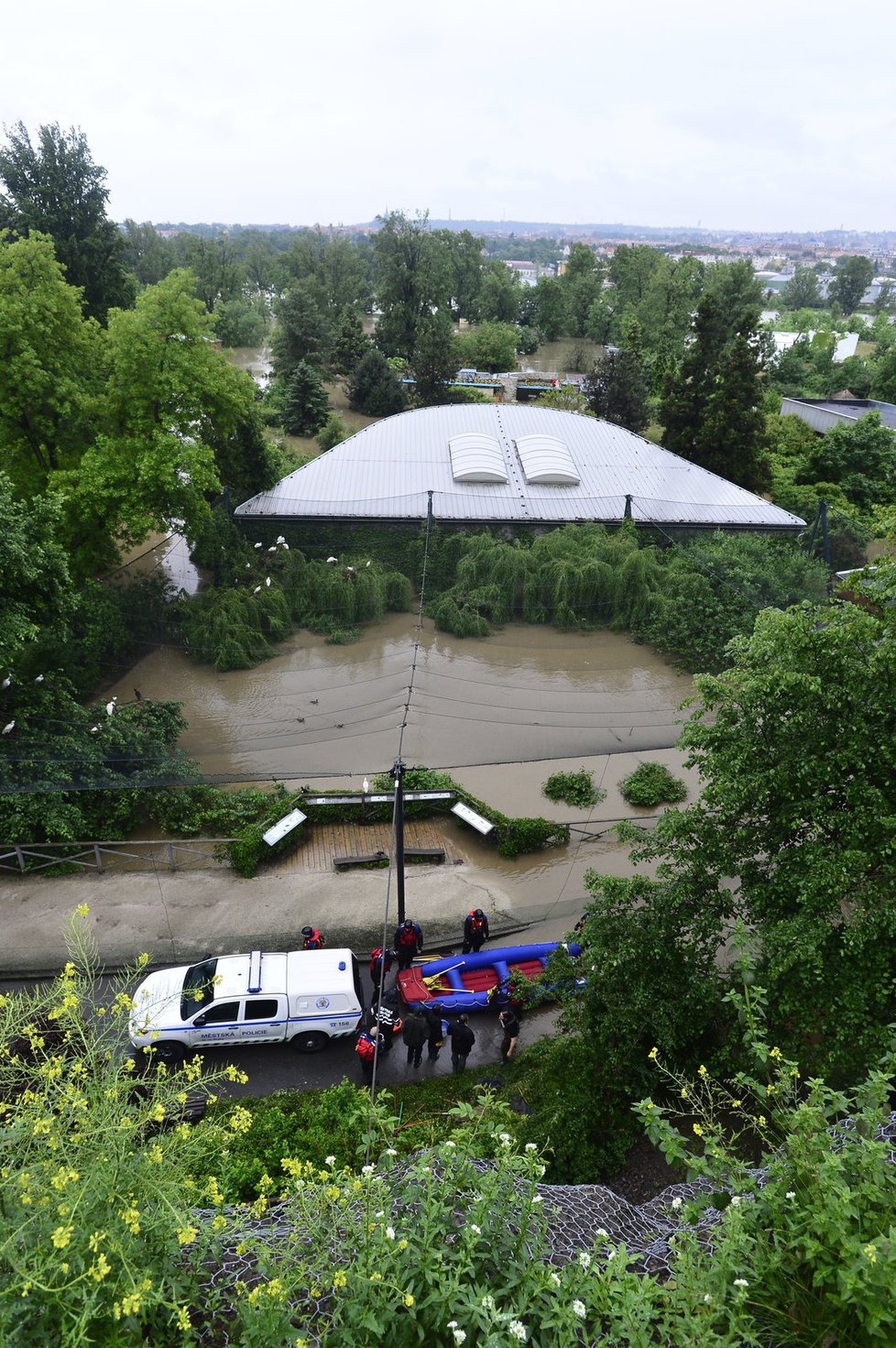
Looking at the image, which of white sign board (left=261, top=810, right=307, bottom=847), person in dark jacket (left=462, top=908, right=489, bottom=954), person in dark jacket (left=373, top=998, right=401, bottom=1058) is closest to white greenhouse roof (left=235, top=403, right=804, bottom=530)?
white sign board (left=261, top=810, right=307, bottom=847)

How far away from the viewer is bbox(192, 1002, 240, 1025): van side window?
27.2ft

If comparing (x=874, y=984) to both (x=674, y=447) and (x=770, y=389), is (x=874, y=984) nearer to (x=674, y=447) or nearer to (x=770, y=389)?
(x=674, y=447)

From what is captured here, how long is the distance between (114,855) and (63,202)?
1986 cm

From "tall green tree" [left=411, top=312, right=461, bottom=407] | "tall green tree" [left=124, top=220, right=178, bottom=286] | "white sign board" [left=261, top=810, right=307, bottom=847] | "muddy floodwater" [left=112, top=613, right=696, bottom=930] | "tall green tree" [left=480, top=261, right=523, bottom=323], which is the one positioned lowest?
A: "white sign board" [left=261, top=810, right=307, bottom=847]

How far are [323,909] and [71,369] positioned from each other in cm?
1170

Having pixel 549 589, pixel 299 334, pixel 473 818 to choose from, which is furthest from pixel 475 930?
pixel 299 334

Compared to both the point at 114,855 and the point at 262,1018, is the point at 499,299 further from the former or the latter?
the point at 262,1018

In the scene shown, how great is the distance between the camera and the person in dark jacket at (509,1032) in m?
8.52

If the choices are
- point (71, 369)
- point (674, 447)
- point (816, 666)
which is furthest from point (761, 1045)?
point (674, 447)

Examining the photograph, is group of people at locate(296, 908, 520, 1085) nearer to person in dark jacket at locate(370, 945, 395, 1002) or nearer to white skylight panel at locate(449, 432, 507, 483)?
person in dark jacket at locate(370, 945, 395, 1002)

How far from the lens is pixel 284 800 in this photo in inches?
471

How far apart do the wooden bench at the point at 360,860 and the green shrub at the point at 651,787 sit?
14.5ft

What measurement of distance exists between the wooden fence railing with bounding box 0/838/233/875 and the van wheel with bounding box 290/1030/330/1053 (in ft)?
11.0

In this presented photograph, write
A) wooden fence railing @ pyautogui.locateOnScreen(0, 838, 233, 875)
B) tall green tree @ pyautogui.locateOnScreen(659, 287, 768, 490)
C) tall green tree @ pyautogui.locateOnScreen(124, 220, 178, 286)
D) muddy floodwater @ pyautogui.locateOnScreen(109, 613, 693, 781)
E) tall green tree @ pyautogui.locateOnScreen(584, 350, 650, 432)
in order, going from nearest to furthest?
wooden fence railing @ pyautogui.locateOnScreen(0, 838, 233, 875), muddy floodwater @ pyautogui.locateOnScreen(109, 613, 693, 781), tall green tree @ pyautogui.locateOnScreen(659, 287, 768, 490), tall green tree @ pyautogui.locateOnScreen(584, 350, 650, 432), tall green tree @ pyautogui.locateOnScreen(124, 220, 178, 286)
